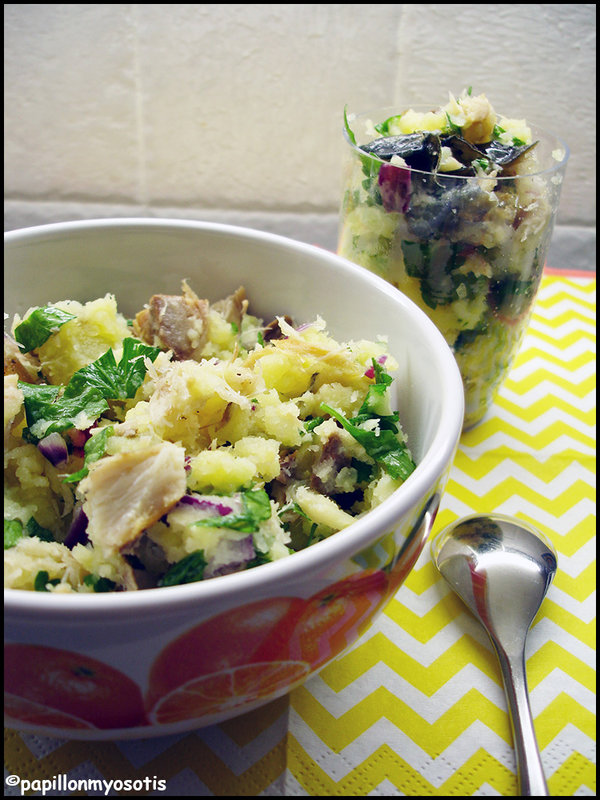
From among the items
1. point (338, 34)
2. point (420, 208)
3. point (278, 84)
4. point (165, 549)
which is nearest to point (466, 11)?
point (338, 34)

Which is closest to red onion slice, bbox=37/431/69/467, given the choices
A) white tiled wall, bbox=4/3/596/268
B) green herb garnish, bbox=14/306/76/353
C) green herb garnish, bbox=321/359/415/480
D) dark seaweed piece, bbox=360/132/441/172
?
green herb garnish, bbox=14/306/76/353

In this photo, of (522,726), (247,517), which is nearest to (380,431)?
(247,517)

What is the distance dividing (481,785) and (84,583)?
1.39ft

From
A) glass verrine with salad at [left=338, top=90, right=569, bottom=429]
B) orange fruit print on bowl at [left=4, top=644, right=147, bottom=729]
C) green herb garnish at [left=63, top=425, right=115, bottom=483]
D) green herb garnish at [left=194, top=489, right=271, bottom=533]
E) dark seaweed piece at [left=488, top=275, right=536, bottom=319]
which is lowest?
orange fruit print on bowl at [left=4, top=644, right=147, bottom=729]

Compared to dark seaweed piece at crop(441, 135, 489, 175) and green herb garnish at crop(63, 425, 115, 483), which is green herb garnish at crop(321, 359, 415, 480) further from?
dark seaweed piece at crop(441, 135, 489, 175)

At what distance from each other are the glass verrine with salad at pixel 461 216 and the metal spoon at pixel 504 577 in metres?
0.29

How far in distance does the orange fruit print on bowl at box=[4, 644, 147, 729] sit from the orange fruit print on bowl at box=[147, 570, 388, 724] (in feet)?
0.07

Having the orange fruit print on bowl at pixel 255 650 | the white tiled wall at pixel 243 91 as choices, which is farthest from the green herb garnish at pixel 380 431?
the white tiled wall at pixel 243 91

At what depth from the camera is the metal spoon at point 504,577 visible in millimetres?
764

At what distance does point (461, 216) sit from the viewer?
3.19 feet

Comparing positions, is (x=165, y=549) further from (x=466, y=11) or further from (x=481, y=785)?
(x=466, y=11)

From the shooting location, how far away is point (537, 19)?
7.00 feet

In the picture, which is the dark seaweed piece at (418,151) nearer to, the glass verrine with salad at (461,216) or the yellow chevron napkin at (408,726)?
the glass verrine with salad at (461,216)

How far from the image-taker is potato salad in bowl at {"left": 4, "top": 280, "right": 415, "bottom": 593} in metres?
0.61
